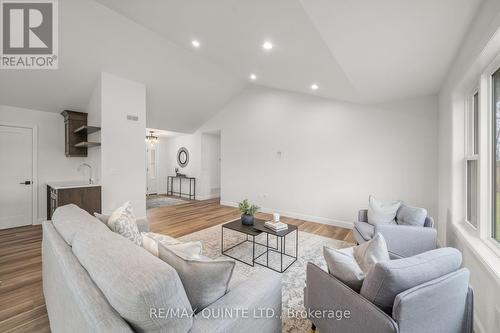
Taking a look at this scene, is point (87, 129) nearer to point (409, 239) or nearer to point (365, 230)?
point (365, 230)

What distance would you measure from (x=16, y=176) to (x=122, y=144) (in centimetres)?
218

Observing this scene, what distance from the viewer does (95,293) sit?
0.93m

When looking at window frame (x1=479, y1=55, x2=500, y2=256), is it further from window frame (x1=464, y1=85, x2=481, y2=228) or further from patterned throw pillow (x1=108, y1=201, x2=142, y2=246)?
patterned throw pillow (x1=108, y1=201, x2=142, y2=246)

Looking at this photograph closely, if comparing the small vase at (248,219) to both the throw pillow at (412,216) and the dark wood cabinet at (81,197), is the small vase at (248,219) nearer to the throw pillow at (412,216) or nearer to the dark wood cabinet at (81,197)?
the throw pillow at (412,216)

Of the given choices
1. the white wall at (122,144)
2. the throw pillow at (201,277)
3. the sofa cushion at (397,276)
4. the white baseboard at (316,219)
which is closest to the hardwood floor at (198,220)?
the white baseboard at (316,219)

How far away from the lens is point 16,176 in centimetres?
420

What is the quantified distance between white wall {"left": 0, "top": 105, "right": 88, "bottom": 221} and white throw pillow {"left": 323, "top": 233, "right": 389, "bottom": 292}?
5.35 m

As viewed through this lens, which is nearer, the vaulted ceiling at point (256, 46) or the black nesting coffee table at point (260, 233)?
the vaulted ceiling at point (256, 46)

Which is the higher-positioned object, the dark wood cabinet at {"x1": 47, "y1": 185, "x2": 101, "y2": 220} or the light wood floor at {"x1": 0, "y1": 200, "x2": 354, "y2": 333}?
the dark wood cabinet at {"x1": 47, "y1": 185, "x2": 101, "y2": 220}

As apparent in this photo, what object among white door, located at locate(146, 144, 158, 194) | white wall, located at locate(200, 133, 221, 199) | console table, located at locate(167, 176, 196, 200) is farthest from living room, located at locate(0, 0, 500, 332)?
white door, located at locate(146, 144, 158, 194)

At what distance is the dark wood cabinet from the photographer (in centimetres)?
341

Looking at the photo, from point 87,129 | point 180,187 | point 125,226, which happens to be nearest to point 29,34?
point 87,129

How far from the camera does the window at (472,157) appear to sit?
7.45ft

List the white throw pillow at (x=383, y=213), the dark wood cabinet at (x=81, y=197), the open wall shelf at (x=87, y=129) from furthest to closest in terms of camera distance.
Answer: the open wall shelf at (x=87, y=129)
the dark wood cabinet at (x=81, y=197)
the white throw pillow at (x=383, y=213)
